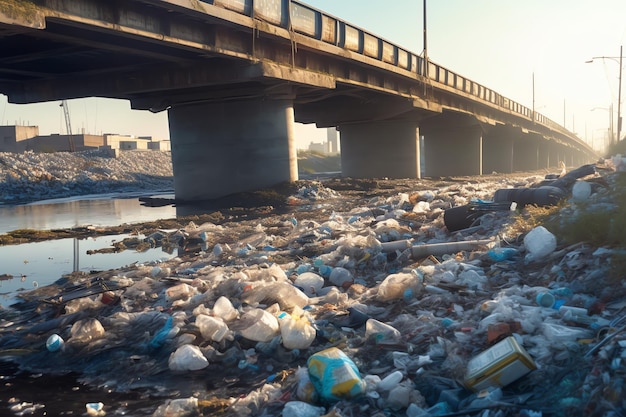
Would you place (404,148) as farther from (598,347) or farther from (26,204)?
(598,347)

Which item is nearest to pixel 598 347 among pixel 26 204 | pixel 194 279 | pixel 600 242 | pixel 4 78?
pixel 600 242

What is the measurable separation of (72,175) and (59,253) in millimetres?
23129

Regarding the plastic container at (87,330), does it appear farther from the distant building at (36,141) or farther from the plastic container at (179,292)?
the distant building at (36,141)

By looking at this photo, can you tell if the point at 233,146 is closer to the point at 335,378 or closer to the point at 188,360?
the point at 188,360

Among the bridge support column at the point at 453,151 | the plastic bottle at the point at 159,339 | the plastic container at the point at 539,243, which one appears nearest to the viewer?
the plastic bottle at the point at 159,339

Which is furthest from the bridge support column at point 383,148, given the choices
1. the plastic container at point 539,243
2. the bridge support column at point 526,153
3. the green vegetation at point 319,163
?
the green vegetation at point 319,163

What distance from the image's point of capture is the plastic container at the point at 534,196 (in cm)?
805

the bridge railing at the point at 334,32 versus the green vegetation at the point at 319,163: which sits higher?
the bridge railing at the point at 334,32

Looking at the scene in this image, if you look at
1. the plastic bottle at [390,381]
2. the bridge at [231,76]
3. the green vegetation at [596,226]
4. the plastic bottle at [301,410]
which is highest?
the bridge at [231,76]

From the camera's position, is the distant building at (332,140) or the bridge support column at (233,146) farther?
the distant building at (332,140)

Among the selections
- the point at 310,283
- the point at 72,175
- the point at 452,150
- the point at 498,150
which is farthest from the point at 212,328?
the point at 498,150

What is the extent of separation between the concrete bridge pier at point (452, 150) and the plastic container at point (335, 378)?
33.2 meters

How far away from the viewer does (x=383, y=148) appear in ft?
89.2

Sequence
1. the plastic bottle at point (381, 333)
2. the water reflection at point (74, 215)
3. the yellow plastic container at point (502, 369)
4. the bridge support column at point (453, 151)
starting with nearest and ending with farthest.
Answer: the yellow plastic container at point (502, 369) → the plastic bottle at point (381, 333) → the water reflection at point (74, 215) → the bridge support column at point (453, 151)
